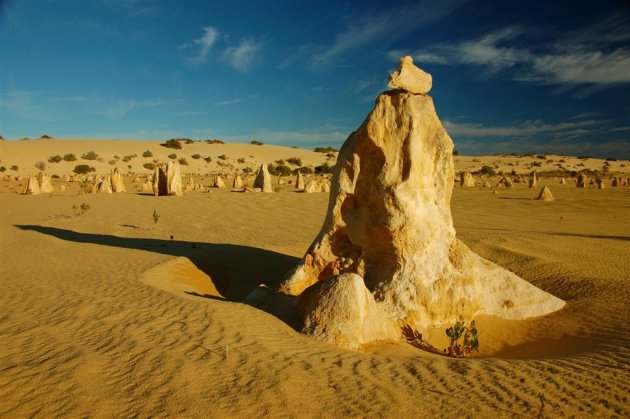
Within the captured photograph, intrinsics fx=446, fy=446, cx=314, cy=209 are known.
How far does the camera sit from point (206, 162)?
46.4 m

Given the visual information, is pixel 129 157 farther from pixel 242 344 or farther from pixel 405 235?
pixel 242 344

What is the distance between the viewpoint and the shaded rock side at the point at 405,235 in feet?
19.4

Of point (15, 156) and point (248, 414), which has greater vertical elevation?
point (15, 156)

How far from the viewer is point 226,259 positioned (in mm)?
9297

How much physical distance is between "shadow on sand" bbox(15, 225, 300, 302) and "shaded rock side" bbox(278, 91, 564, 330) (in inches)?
62.5

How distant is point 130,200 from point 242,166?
2890 centimetres

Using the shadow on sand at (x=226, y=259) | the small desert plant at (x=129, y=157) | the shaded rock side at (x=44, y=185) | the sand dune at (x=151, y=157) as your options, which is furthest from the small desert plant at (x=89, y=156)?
the shadow on sand at (x=226, y=259)

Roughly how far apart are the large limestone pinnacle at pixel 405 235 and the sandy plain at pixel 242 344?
398 millimetres

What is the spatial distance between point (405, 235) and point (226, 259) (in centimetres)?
459

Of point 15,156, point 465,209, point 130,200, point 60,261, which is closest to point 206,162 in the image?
→ point 15,156

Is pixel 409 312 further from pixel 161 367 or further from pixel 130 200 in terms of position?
pixel 130 200

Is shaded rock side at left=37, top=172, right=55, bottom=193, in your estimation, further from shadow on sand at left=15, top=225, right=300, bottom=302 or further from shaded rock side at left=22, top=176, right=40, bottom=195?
shadow on sand at left=15, top=225, right=300, bottom=302

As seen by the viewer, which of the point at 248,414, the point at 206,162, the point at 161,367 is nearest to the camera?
the point at 248,414

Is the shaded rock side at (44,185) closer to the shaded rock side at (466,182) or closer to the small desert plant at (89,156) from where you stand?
the small desert plant at (89,156)
